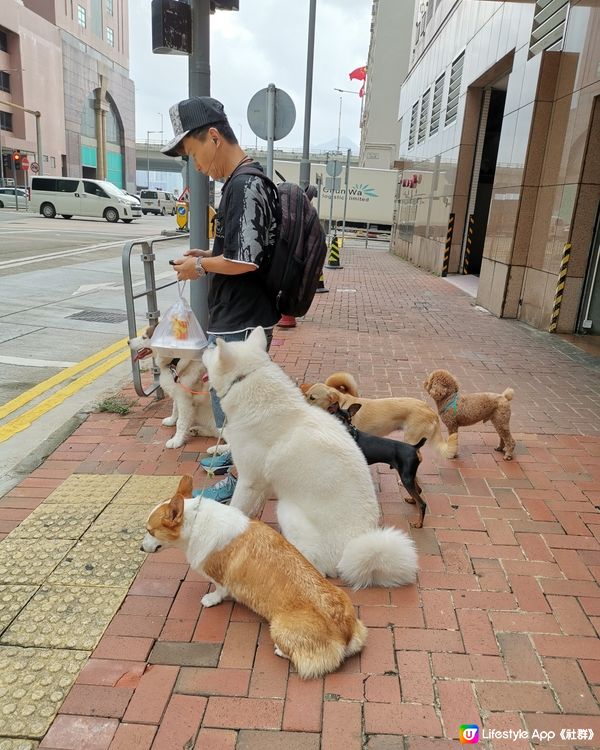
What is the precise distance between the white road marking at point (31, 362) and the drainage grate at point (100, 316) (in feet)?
7.68

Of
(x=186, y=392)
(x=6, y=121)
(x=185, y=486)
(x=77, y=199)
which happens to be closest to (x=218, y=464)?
(x=186, y=392)

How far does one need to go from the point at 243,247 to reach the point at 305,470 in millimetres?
1182

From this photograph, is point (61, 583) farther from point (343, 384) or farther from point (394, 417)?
point (394, 417)

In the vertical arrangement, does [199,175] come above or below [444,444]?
above

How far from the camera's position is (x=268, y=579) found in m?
2.38

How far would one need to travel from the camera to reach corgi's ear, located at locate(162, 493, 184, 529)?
96.9 inches

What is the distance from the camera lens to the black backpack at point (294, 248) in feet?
9.87

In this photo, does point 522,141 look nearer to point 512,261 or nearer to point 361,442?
point 512,261

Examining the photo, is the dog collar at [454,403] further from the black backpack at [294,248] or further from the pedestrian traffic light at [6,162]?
the pedestrian traffic light at [6,162]

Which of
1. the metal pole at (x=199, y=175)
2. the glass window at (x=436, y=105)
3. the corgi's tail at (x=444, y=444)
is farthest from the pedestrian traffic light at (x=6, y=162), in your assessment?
the corgi's tail at (x=444, y=444)

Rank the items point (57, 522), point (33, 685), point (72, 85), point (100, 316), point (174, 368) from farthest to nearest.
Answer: point (72, 85)
point (100, 316)
point (174, 368)
point (57, 522)
point (33, 685)

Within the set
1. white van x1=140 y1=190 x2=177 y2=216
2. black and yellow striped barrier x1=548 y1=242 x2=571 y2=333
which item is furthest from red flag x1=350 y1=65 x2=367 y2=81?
black and yellow striped barrier x1=548 y1=242 x2=571 y2=333

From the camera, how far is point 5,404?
5.12 m

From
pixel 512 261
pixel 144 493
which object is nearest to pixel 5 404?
pixel 144 493
